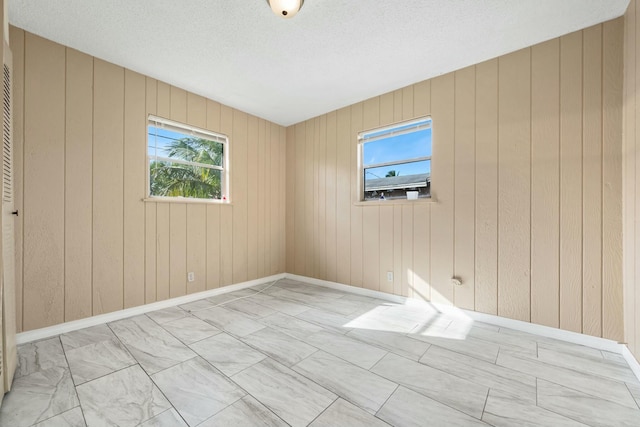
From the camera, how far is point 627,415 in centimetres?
138

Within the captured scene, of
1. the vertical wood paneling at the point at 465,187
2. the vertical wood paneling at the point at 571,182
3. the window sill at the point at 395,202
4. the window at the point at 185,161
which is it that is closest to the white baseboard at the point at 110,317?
the window at the point at 185,161

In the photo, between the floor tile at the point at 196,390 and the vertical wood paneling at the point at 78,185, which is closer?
the floor tile at the point at 196,390

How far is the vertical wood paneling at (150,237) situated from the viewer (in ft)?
9.37

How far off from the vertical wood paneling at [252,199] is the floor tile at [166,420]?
8.40ft

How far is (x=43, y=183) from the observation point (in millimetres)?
2246

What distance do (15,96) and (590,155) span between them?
4686 mm

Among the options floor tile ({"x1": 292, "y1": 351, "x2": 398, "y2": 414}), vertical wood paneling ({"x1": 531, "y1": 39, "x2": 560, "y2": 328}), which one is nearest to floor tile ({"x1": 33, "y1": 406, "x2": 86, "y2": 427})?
floor tile ({"x1": 292, "y1": 351, "x2": 398, "y2": 414})

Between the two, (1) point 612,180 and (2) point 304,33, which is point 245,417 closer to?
(2) point 304,33

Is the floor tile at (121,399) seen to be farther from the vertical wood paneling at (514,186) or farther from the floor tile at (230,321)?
the vertical wood paneling at (514,186)

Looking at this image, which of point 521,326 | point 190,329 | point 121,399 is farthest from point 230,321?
point 521,326

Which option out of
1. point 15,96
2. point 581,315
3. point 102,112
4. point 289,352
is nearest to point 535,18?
point 581,315

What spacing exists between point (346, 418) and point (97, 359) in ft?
6.02

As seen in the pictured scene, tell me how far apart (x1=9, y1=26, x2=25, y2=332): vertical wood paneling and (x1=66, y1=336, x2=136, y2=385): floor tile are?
657mm

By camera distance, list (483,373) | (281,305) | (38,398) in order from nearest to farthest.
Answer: (38,398), (483,373), (281,305)
